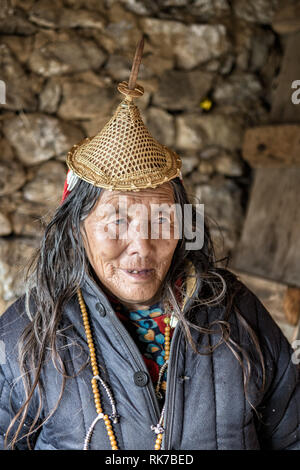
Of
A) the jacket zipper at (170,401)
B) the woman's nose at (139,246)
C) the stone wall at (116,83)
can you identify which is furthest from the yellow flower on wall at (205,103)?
the jacket zipper at (170,401)

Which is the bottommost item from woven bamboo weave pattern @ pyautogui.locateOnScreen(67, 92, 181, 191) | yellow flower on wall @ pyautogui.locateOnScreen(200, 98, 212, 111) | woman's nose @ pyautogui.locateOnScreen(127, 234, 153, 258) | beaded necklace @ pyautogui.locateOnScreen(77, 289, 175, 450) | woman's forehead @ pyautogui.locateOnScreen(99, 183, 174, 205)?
beaded necklace @ pyautogui.locateOnScreen(77, 289, 175, 450)

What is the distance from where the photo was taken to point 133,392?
1295 mm

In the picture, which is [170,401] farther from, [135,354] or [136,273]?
[136,273]

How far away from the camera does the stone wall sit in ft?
8.02

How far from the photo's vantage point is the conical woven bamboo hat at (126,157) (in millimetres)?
1305

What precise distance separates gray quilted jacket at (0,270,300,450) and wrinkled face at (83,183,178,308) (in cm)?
8

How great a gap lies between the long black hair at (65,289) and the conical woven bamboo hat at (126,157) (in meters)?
0.05

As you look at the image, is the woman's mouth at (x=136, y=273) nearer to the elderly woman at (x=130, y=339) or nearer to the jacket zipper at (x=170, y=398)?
the elderly woman at (x=130, y=339)

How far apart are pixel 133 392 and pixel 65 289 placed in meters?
0.36

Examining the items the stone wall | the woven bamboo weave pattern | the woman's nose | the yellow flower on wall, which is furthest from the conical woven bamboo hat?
the yellow flower on wall

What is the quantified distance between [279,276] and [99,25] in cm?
163

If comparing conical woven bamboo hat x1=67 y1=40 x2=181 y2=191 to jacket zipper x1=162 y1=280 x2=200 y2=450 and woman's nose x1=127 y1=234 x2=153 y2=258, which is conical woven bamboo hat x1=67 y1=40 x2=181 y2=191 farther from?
jacket zipper x1=162 y1=280 x2=200 y2=450
